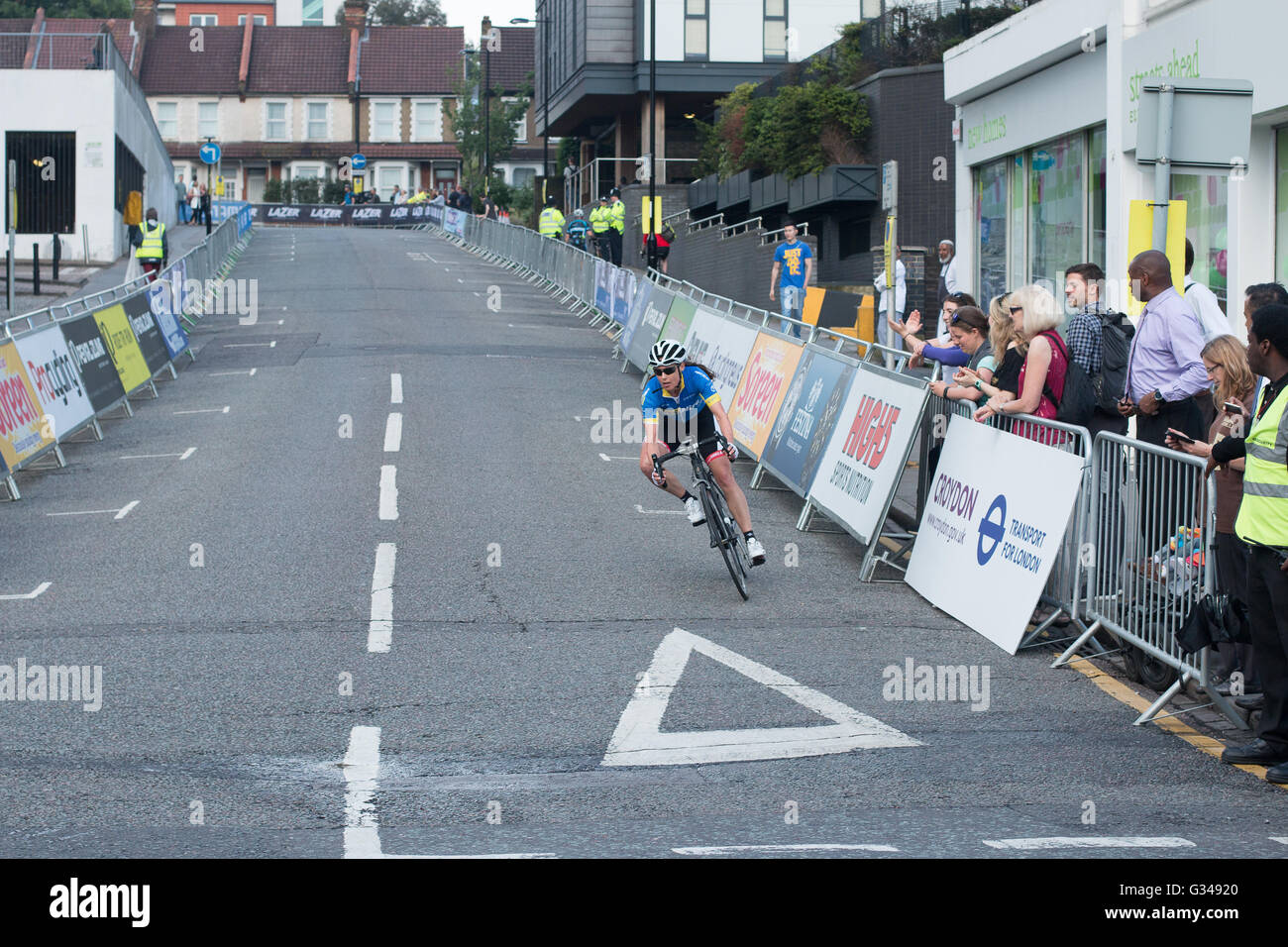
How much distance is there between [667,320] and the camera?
22.4 meters

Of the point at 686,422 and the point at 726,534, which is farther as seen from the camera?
the point at 686,422

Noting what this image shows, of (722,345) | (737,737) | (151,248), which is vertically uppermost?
(151,248)

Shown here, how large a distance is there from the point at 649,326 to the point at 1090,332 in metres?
13.9

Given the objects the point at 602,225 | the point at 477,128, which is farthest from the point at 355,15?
the point at 602,225

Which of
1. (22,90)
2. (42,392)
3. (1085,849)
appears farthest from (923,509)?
(22,90)

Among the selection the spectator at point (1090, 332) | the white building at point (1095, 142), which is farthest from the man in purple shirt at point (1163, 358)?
the white building at point (1095, 142)

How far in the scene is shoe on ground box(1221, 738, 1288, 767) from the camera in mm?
7238

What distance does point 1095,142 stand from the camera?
20.0 meters

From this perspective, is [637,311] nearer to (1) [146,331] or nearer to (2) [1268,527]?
(1) [146,331]

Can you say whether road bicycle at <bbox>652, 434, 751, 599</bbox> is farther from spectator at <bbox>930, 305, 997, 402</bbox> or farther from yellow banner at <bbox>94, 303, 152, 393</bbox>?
yellow banner at <bbox>94, 303, 152, 393</bbox>

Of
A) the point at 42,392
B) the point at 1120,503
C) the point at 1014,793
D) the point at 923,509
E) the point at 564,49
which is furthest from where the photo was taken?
the point at 564,49

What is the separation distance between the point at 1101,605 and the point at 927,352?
10.4 feet

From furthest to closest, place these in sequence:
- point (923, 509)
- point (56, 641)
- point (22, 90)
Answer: point (22, 90) < point (923, 509) < point (56, 641)
